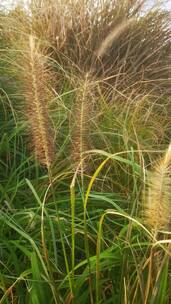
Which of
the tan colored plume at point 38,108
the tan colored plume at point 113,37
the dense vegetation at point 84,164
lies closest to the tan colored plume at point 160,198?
the dense vegetation at point 84,164

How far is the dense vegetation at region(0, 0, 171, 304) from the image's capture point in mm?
1464

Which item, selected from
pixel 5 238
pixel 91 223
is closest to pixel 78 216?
pixel 91 223

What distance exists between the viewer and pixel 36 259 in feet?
5.00

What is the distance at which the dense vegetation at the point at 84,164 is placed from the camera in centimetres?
146

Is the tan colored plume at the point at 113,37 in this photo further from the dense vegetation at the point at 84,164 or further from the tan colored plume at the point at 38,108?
the tan colored plume at the point at 38,108

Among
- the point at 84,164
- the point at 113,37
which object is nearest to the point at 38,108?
the point at 84,164

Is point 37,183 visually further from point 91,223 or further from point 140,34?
point 140,34

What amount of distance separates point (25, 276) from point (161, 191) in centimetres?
55

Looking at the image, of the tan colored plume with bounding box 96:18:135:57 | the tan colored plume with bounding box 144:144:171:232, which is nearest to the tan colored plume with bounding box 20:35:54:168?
the tan colored plume with bounding box 144:144:171:232

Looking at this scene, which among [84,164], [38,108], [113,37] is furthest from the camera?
[113,37]

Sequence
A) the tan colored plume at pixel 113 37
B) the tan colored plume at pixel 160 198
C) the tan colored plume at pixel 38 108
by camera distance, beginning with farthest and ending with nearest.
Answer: the tan colored plume at pixel 113 37 < the tan colored plume at pixel 38 108 < the tan colored plume at pixel 160 198

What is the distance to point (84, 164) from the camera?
1604mm

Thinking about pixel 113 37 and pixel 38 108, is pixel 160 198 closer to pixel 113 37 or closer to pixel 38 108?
pixel 38 108

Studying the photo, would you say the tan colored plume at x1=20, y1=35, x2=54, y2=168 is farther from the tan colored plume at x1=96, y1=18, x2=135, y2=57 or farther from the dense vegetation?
the tan colored plume at x1=96, y1=18, x2=135, y2=57
